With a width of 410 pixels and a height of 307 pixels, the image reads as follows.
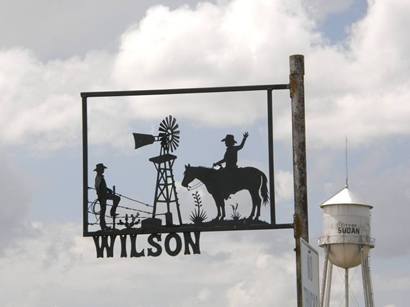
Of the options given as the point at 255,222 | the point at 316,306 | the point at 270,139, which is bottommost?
the point at 316,306

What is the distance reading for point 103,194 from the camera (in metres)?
20.0

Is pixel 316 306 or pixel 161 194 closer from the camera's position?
pixel 316 306

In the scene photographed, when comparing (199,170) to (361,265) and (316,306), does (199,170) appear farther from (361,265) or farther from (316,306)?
(361,265)

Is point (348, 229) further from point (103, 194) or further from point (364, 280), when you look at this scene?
point (103, 194)

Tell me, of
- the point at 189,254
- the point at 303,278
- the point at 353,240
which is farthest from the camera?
the point at 353,240

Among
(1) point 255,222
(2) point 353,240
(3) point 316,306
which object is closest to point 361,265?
(2) point 353,240

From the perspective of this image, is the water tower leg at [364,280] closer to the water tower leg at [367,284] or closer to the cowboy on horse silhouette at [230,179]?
the water tower leg at [367,284]

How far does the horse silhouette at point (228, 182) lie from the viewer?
65.0ft

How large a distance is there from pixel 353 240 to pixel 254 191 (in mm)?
36562

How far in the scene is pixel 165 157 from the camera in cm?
2012

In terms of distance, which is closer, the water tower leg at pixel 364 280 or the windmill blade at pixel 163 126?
the windmill blade at pixel 163 126

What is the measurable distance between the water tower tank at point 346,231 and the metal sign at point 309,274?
4141 cm

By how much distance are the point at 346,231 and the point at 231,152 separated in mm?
36687

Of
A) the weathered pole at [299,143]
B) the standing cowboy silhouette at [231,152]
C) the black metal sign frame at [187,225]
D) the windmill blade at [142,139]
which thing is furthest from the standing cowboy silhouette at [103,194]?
the weathered pole at [299,143]
